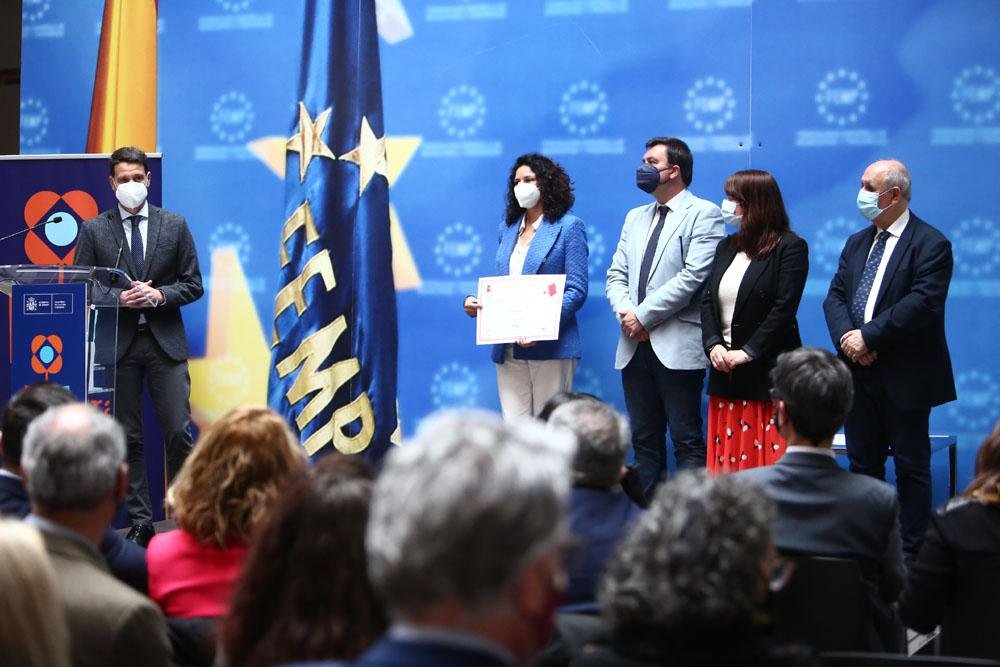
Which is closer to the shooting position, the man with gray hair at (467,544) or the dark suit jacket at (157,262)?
the man with gray hair at (467,544)

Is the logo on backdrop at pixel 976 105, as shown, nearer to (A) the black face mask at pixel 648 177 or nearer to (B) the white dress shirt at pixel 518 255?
(A) the black face mask at pixel 648 177

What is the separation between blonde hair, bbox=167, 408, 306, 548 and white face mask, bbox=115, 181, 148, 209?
3.48 metres

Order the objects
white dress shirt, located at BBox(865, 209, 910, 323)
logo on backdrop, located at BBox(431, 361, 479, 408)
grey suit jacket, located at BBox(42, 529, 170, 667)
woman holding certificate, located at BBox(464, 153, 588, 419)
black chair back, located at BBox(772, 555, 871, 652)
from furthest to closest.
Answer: logo on backdrop, located at BBox(431, 361, 479, 408)
woman holding certificate, located at BBox(464, 153, 588, 419)
white dress shirt, located at BBox(865, 209, 910, 323)
black chair back, located at BBox(772, 555, 871, 652)
grey suit jacket, located at BBox(42, 529, 170, 667)

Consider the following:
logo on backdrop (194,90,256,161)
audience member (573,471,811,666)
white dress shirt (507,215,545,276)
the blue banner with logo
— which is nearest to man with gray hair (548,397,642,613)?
audience member (573,471,811,666)

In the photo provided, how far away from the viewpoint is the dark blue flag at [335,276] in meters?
6.50

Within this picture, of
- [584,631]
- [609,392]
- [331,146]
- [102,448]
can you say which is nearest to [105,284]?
[331,146]

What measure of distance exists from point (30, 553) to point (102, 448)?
→ 2.01ft

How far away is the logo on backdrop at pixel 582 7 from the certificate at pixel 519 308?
1582 millimetres

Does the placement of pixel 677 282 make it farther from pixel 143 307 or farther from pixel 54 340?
pixel 54 340

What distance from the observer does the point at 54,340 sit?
17.1ft

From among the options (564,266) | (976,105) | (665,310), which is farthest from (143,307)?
(976,105)

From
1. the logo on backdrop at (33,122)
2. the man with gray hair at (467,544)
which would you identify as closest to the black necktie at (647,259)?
the logo on backdrop at (33,122)

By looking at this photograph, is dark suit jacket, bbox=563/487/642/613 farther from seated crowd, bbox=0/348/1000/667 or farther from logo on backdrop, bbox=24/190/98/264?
logo on backdrop, bbox=24/190/98/264

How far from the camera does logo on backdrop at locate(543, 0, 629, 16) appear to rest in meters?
6.44
